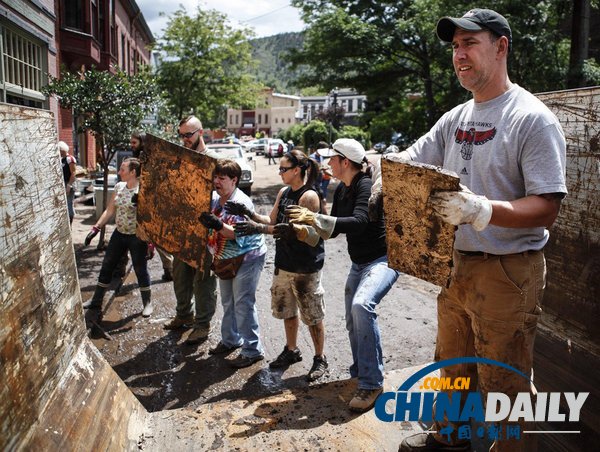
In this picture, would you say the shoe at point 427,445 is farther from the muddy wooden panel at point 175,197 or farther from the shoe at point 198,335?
the shoe at point 198,335

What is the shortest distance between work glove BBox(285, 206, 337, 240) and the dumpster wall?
4.45 feet

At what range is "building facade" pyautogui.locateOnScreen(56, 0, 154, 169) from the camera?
1496 centimetres

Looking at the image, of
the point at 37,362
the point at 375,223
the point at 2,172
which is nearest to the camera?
the point at 2,172

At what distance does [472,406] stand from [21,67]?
12.1 meters

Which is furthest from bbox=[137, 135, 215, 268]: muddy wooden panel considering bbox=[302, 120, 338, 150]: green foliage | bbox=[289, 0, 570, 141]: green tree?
bbox=[302, 120, 338, 150]: green foliage

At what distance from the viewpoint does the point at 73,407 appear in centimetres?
222

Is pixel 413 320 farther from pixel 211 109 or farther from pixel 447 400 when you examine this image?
pixel 211 109

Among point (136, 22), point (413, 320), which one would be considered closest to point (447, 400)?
point (413, 320)

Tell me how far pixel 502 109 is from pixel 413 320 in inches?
147

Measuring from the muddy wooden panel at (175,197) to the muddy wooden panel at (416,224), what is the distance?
159cm

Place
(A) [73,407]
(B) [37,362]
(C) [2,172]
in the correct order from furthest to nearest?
(A) [73,407] < (B) [37,362] < (C) [2,172]

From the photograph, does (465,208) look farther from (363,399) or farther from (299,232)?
(363,399)

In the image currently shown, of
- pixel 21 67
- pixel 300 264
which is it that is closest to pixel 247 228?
pixel 300 264

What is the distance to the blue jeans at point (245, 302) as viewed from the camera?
14.2 feet
